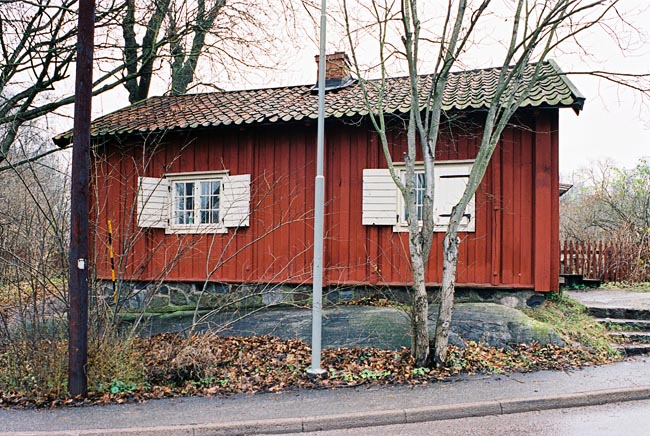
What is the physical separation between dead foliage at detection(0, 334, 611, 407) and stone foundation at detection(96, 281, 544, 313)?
4.14ft

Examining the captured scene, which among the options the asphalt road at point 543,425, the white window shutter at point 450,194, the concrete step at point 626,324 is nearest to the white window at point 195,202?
the white window shutter at point 450,194

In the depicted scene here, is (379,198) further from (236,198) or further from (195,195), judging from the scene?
(195,195)

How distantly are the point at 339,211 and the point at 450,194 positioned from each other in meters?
2.19

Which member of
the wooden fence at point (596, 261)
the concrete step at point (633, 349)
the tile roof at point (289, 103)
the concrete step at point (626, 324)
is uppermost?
the tile roof at point (289, 103)

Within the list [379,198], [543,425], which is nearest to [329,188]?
→ [379,198]

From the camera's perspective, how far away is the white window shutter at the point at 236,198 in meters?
11.9

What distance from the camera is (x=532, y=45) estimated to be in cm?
781

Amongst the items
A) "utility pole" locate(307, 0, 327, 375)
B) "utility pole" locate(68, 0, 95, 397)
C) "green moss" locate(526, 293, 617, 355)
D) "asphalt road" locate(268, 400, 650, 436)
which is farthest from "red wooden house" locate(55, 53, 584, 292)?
"asphalt road" locate(268, 400, 650, 436)

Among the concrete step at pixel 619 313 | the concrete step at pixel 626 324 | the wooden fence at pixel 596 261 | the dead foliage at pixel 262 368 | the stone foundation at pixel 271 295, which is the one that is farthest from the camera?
the wooden fence at pixel 596 261

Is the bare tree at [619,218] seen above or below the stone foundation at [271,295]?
above

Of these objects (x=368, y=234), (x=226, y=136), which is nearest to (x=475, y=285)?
(x=368, y=234)

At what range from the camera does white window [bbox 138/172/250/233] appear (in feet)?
39.3

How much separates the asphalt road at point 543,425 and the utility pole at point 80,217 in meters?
2.84

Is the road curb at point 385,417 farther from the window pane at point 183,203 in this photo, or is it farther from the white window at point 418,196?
the window pane at point 183,203
